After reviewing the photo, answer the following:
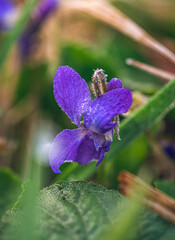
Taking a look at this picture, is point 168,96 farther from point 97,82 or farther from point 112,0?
point 112,0

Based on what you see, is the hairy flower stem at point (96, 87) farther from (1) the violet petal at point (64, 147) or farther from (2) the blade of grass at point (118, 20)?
(2) the blade of grass at point (118, 20)

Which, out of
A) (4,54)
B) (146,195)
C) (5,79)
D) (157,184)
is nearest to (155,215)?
(146,195)

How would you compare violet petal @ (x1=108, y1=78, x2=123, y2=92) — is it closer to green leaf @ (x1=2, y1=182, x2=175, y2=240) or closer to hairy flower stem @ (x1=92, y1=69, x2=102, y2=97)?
hairy flower stem @ (x1=92, y1=69, x2=102, y2=97)

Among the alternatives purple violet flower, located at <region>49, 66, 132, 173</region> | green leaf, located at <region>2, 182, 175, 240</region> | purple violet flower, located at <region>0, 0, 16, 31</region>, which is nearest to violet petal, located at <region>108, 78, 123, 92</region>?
purple violet flower, located at <region>49, 66, 132, 173</region>

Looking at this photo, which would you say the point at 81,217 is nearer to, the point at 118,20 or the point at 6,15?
the point at 118,20

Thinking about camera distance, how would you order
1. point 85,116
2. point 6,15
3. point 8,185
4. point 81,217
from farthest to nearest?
point 6,15
point 8,185
point 85,116
point 81,217

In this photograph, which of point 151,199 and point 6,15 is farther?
point 6,15

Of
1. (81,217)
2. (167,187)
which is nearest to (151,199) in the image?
(81,217)
